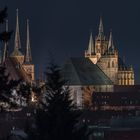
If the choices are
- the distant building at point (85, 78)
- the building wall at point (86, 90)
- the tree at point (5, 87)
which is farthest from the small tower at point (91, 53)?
the tree at point (5, 87)

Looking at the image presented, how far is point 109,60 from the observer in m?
157

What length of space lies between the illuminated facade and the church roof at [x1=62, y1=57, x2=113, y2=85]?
401cm

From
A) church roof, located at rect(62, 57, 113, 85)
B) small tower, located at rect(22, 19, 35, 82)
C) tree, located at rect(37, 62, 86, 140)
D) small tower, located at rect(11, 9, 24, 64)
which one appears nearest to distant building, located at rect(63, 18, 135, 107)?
church roof, located at rect(62, 57, 113, 85)

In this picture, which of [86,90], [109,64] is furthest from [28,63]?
[109,64]

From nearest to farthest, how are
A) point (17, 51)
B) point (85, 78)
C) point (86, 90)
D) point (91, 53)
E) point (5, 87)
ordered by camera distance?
point (5, 87)
point (86, 90)
point (85, 78)
point (17, 51)
point (91, 53)

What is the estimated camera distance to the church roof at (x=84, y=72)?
145250 mm

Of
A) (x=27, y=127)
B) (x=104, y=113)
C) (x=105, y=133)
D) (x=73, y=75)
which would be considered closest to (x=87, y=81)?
(x=73, y=75)

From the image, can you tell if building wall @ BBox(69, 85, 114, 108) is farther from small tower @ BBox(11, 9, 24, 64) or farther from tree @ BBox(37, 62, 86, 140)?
tree @ BBox(37, 62, 86, 140)

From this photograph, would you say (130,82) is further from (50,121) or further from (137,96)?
(50,121)

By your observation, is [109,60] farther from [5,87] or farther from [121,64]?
[5,87]

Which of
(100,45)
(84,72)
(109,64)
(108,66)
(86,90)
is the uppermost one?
(100,45)

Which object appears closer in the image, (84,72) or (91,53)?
(84,72)

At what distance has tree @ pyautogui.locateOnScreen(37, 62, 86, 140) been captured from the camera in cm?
2245

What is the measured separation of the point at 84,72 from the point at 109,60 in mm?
9374
